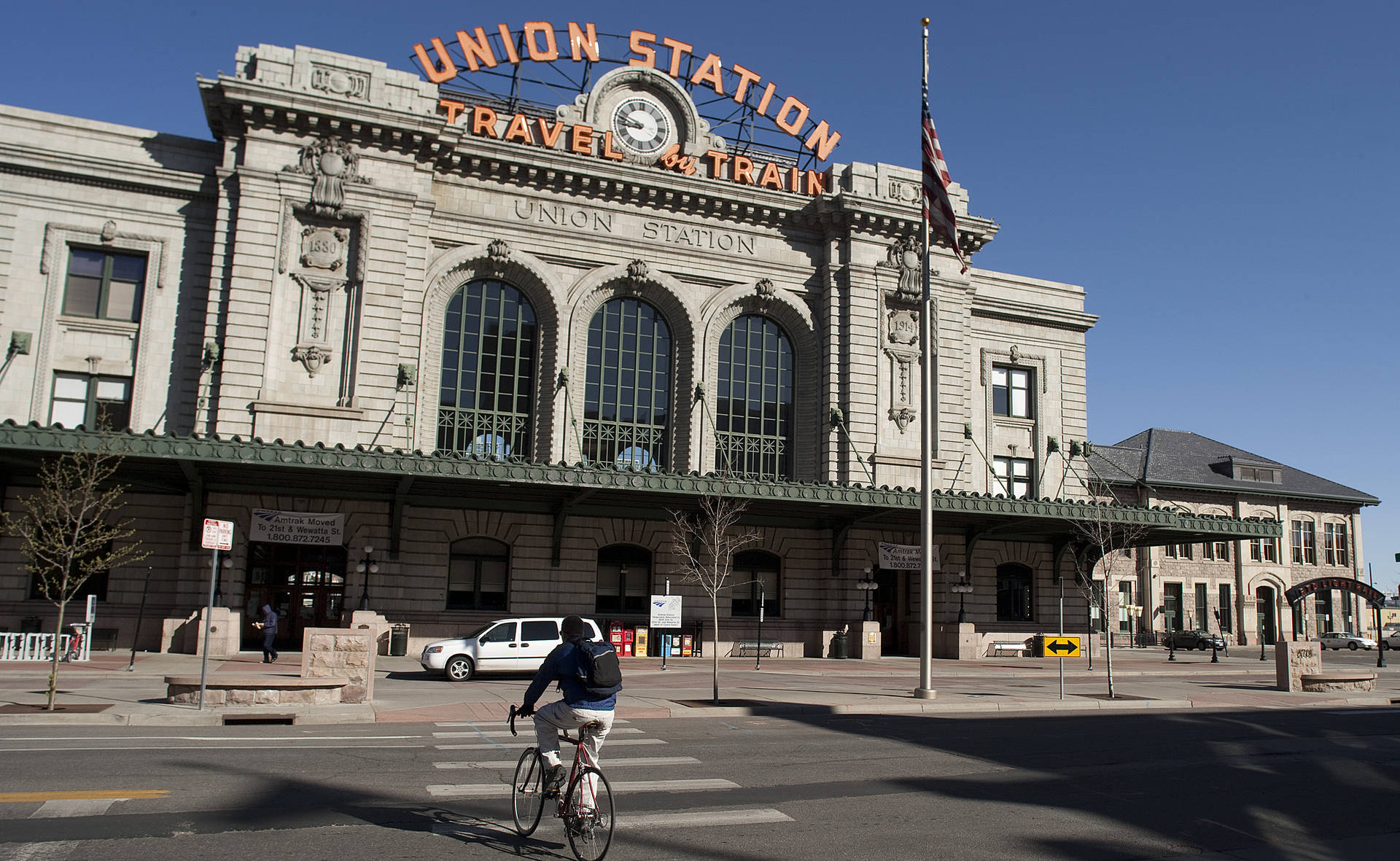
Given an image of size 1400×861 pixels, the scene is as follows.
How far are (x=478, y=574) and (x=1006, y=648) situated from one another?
2118 cm

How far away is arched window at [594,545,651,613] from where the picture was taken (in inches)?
1427

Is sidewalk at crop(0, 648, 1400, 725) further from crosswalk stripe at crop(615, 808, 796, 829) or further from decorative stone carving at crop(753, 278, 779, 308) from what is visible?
decorative stone carving at crop(753, 278, 779, 308)

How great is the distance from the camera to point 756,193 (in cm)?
3944

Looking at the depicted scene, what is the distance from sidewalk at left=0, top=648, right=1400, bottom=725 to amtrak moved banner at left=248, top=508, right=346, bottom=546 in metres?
3.52

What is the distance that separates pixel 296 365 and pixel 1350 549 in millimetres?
69588

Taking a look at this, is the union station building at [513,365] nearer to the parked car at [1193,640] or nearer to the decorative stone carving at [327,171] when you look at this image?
the decorative stone carving at [327,171]

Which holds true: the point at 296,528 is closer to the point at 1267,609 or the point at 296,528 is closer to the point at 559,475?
the point at 559,475

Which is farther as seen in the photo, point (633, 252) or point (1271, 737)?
point (633, 252)

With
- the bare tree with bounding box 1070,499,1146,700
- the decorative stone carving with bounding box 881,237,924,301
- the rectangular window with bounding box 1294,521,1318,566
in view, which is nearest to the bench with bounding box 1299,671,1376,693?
the bare tree with bounding box 1070,499,1146,700

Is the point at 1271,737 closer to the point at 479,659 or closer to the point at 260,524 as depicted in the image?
the point at 479,659

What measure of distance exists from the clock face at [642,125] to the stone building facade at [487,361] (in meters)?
0.14

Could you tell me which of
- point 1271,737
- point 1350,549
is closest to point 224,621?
point 1271,737

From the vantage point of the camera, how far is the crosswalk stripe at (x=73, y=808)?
30.3ft

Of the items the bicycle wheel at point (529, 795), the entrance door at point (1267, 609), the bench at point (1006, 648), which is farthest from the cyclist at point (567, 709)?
the entrance door at point (1267, 609)
